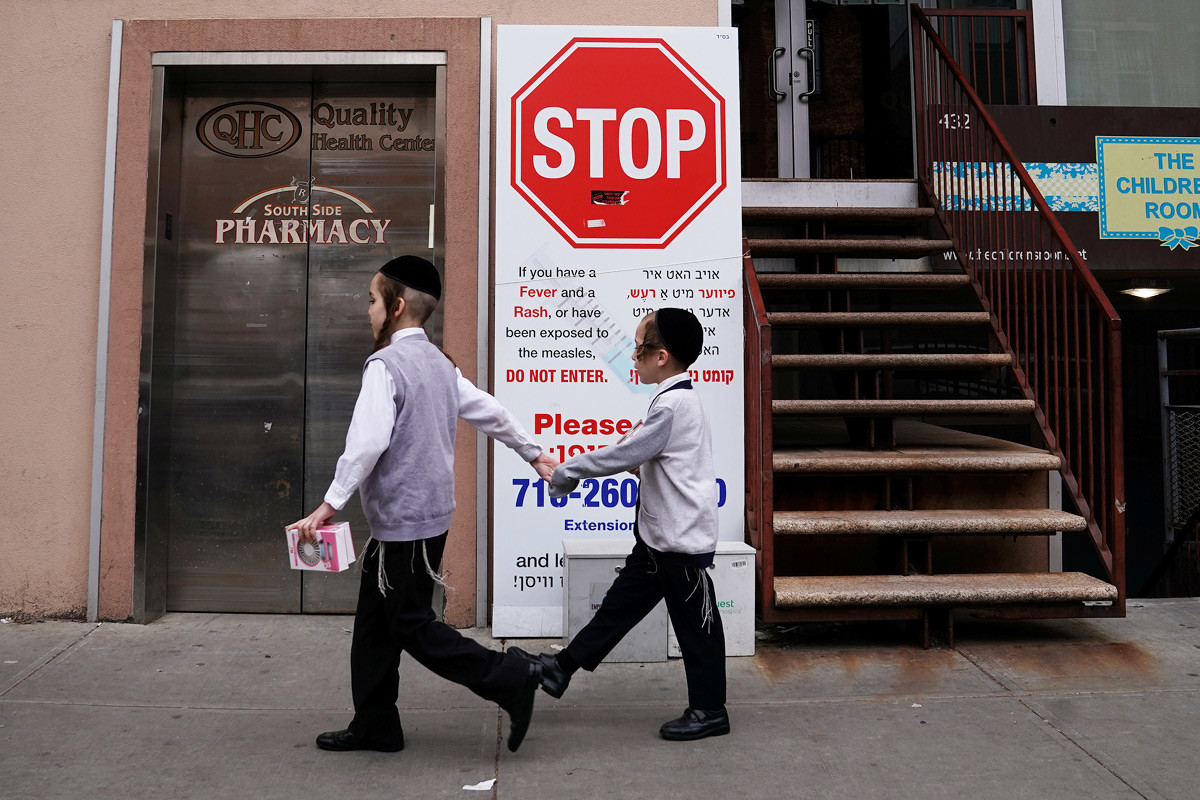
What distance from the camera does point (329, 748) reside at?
340 centimetres

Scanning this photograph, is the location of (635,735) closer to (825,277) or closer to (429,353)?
(429,353)

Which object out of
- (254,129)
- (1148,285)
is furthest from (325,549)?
(1148,285)

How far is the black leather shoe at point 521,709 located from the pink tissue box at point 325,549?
2.44 feet

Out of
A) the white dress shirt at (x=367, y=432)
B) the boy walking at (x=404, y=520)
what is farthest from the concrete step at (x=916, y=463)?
the white dress shirt at (x=367, y=432)

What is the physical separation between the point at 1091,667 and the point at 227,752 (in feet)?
12.3

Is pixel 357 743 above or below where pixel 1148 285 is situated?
below

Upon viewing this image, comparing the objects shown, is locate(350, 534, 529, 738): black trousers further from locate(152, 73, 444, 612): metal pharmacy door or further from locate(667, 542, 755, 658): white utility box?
locate(152, 73, 444, 612): metal pharmacy door

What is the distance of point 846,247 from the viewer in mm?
5945

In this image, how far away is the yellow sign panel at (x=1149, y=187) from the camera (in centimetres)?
668

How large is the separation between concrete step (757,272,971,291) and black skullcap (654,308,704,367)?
2246 mm

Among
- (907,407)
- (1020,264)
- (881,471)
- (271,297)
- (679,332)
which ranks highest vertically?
(1020,264)

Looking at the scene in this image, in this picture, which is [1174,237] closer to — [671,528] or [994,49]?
[994,49]

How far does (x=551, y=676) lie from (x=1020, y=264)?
4.60m

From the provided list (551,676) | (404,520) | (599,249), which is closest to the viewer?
(404,520)
